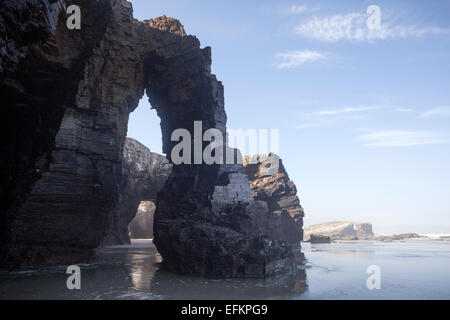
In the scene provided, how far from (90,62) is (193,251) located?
A: 494 inches

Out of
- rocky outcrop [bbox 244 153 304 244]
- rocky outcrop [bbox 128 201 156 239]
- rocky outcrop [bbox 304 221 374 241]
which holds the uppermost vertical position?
rocky outcrop [bbox 244 153 304 244]

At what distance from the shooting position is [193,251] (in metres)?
17.8

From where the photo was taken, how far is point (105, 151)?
1972 cm

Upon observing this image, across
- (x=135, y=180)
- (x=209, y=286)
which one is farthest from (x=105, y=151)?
(x=135, y=180)

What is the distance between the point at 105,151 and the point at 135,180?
78.6 feet

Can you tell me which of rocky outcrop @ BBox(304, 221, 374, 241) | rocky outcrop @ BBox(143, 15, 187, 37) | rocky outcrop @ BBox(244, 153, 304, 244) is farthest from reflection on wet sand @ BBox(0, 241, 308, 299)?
rocky outcrop @ BBox(304, 221, 374, 241)

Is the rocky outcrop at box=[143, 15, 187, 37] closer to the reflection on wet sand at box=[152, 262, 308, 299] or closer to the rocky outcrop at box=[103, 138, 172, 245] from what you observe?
the reflection on wet sand at box=[152, 262, 308, 299]

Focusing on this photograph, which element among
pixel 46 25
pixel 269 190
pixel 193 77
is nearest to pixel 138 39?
pixel 193 77

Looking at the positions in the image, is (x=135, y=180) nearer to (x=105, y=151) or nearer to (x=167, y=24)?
(x=167, y=24)

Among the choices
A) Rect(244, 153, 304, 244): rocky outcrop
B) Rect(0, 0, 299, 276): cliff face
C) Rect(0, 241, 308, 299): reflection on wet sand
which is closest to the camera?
Rect(0, 241, 308, 299): reflection on wet sand

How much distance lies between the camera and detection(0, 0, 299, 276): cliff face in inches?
513

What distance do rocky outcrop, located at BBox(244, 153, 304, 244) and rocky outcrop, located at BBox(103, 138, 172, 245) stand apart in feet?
40.1

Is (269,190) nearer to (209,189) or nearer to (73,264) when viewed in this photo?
(209,189)

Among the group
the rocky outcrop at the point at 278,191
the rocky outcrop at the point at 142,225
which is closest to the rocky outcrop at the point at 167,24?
the rocky outcrop at the point at 278,191
